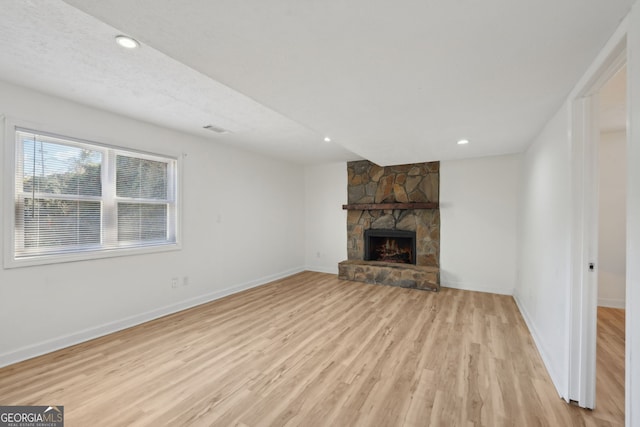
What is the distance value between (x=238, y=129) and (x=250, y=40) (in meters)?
2.27

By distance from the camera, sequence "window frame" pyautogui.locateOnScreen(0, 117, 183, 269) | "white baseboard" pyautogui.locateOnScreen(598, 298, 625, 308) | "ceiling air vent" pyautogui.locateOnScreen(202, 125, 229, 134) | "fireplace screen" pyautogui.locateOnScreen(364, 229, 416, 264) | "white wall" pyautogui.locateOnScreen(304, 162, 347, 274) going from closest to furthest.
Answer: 1. "window frame" pyautogui.locateOnScreen(0, 117, 183, 269)
2. "ceiling air vent" pyautogui.locateOnScreen(202, 125, 229, 134)
3. "white baseboard" pyautogui.locateOnScreen(598, 298, 625, 308)
4. "fireplace screen" pyautogui.locateOnScreen(364, 229, 416, 264)
5. "white wall" pyautogui.locateOnScreen(304, 162, 347, 274)

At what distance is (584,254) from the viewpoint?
68.9 inches

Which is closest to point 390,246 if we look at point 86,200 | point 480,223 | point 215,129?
point 480,223

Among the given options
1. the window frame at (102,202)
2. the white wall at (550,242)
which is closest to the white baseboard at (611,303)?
the white wall at (550,242)

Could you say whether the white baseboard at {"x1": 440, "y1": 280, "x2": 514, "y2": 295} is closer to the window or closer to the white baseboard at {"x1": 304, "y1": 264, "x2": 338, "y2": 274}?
the white baseboard at {"x1": 304, "y1": 264, "x2": 338, "y2": 274}

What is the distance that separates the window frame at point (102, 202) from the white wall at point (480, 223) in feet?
14.0

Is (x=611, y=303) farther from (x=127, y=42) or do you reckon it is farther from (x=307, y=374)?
(x=127, y=42)

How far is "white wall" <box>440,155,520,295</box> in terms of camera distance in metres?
4.16

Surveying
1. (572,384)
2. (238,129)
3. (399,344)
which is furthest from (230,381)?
(238,129)

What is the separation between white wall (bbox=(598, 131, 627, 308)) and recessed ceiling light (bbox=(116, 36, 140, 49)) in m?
5.43

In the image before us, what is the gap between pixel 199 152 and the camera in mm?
3848

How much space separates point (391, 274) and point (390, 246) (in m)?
0.87

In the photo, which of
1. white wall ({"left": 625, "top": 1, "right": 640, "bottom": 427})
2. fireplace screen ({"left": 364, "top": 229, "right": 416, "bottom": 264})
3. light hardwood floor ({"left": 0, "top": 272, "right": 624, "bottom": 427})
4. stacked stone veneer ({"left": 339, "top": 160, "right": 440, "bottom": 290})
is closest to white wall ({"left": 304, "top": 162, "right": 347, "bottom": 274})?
stacked stone veneer ({"left": 339, "top": 160, "right": 440, "bottom": 290})

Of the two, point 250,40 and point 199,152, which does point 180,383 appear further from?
point 199,152
